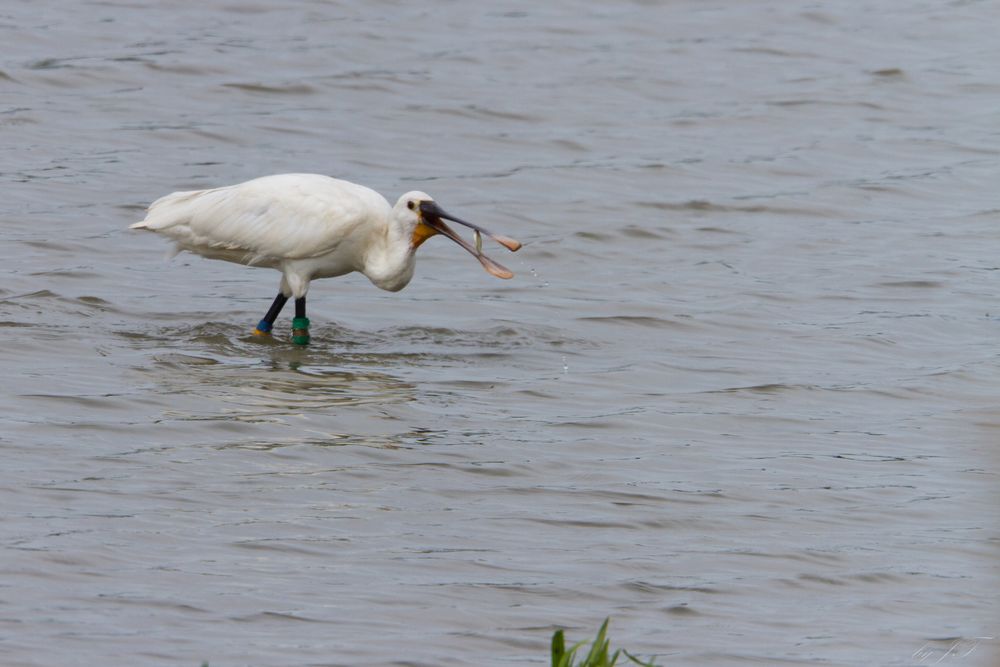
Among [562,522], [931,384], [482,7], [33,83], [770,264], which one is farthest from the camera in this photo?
[482,7]

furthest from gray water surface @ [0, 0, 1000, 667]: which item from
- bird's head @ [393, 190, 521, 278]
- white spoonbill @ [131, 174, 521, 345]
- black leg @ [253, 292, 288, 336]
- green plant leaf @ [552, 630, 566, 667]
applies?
green plant leaf @ [552, 630, 566, 667]

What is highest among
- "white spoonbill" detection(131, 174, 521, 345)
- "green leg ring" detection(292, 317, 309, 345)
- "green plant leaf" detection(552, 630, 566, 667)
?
"green plant leaf" detection(552, 630, 566, 667)

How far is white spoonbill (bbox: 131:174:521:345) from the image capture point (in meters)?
11.2

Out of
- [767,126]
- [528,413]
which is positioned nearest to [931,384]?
[528,413]

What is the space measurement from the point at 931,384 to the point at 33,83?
9732 mm

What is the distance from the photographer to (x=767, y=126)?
1827cm

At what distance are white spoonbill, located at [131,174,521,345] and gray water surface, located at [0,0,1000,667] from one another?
1.41 ft

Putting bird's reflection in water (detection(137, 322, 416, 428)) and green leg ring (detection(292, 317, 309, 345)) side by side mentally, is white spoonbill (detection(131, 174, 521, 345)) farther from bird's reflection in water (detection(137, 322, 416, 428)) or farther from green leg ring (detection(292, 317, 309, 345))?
bird's reflection in water (detection(137, 322, 416, 428))

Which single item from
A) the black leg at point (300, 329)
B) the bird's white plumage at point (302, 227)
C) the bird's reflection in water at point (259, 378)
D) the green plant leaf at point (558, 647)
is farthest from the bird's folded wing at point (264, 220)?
the green plant leaf at point (558, 647)

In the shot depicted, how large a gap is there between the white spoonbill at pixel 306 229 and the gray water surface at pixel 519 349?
43 cm

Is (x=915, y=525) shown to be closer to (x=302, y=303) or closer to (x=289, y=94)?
(x=302, y=303)

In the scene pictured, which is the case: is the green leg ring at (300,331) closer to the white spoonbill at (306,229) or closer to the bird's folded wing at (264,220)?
the white spoonbill at (306,229)

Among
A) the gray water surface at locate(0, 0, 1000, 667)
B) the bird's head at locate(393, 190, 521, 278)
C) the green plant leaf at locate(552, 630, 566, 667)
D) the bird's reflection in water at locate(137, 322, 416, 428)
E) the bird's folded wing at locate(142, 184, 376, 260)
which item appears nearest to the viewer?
the green plant leaf at locate(552, 630, 566, 667)

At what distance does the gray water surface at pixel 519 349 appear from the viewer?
264 inches
